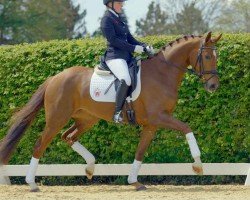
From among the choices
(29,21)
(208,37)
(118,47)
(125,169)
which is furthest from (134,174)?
(29,21)

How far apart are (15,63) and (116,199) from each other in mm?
4126

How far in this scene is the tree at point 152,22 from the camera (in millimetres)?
53812

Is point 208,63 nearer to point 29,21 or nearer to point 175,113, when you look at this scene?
point 175,113

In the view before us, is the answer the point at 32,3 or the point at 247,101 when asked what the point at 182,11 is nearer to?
the point at 32,3

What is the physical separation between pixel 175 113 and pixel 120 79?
1.97 meters

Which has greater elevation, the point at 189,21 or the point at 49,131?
the point at 189,21

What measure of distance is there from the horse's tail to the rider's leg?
1.29 meters

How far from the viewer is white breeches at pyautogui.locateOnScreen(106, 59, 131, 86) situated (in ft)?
27.7

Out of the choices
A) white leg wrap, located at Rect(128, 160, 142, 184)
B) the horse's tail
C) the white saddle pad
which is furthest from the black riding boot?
the horse's tail

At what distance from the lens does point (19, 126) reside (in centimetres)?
912

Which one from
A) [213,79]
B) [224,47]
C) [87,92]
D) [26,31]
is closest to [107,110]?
[87,92]

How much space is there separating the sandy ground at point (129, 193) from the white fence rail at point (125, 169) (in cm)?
36

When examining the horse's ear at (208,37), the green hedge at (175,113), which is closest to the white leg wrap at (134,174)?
the green hedge at (175,113)

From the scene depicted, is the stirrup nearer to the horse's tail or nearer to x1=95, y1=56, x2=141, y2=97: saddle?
x1=95, y1=56, x2=141, y2=97: saddle
